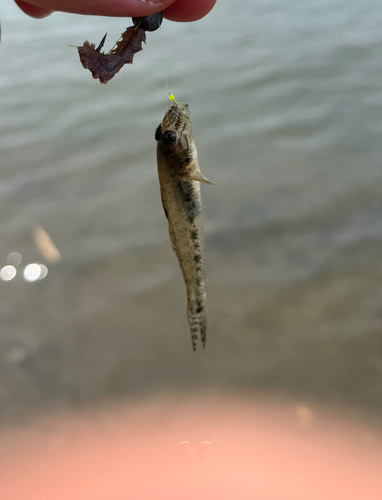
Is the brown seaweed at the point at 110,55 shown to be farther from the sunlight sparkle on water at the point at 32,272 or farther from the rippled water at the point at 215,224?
the sunlight sparkle on water at the point at 32,272

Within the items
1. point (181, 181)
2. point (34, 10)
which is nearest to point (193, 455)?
point (181, 181)

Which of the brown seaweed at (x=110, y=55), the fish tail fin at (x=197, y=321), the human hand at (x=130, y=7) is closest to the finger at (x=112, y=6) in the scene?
the human hand at (x=130, y=7)

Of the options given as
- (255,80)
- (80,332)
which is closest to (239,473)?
(80,332)

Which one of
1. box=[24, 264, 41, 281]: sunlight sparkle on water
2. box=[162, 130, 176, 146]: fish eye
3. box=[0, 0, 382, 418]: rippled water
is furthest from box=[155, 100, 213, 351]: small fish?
box=[24, 264, 41, 281]: sunlight sparkle on water

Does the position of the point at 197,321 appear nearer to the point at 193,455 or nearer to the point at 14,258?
the point at 193,455

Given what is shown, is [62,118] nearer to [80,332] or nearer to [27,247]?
[27,247]

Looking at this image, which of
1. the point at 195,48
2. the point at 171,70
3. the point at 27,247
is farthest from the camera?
the point at 195,48

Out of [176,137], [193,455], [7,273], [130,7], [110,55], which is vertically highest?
[130,7]

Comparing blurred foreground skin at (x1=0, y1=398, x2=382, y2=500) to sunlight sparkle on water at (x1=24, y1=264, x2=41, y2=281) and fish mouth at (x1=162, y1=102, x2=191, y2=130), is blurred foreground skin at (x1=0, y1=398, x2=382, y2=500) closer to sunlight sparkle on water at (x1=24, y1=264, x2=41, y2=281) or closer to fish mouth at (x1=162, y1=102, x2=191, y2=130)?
sunlight sparkle on water at (x1=24, y1=264, x2=41, y2=281)
